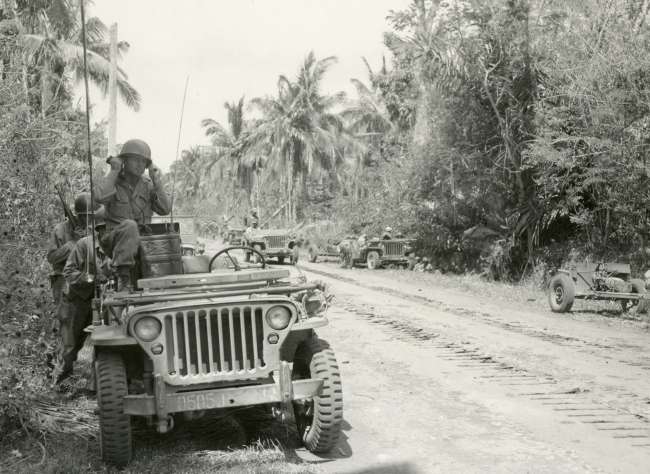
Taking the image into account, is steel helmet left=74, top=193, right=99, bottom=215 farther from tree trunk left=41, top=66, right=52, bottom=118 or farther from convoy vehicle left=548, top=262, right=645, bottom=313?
convoy vehicle left=548, top=262, right=645, bottom=313

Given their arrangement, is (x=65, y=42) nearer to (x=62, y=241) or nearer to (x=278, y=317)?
(x=62, y=241)

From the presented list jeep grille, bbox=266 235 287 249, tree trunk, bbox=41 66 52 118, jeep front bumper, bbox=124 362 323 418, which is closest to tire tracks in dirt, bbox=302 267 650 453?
jeep front bumper, bbox=124 362 323 418

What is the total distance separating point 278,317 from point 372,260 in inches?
769

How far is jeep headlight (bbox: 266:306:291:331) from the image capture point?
15.7ft

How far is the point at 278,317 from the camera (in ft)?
15.8

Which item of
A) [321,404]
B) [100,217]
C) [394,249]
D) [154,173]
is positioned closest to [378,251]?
[394,249]

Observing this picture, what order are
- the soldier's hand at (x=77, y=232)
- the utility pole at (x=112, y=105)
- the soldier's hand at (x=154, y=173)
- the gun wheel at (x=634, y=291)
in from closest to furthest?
the soldier's hand at (x=154, y=173), the soldier's hand at (x=77, y=232), the gun wheel at (x=634, y=291), the utility pole at (x=112, y=105)

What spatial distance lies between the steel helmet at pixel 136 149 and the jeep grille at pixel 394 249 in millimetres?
18468

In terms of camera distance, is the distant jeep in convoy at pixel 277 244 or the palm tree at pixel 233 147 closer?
the distant jeep in convoy at pixel 277 244

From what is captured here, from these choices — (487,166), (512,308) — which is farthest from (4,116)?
(487,166)

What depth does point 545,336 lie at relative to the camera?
10391 mm

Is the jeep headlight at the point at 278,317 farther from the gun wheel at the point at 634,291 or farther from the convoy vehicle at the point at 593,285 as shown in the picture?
the gun wheel at the point at 634,291

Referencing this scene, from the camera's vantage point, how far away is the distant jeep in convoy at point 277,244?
86.9 ft

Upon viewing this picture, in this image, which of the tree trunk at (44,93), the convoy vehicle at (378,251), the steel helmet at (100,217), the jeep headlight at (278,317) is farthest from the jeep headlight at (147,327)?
the convoy vehicle at (378,251)
